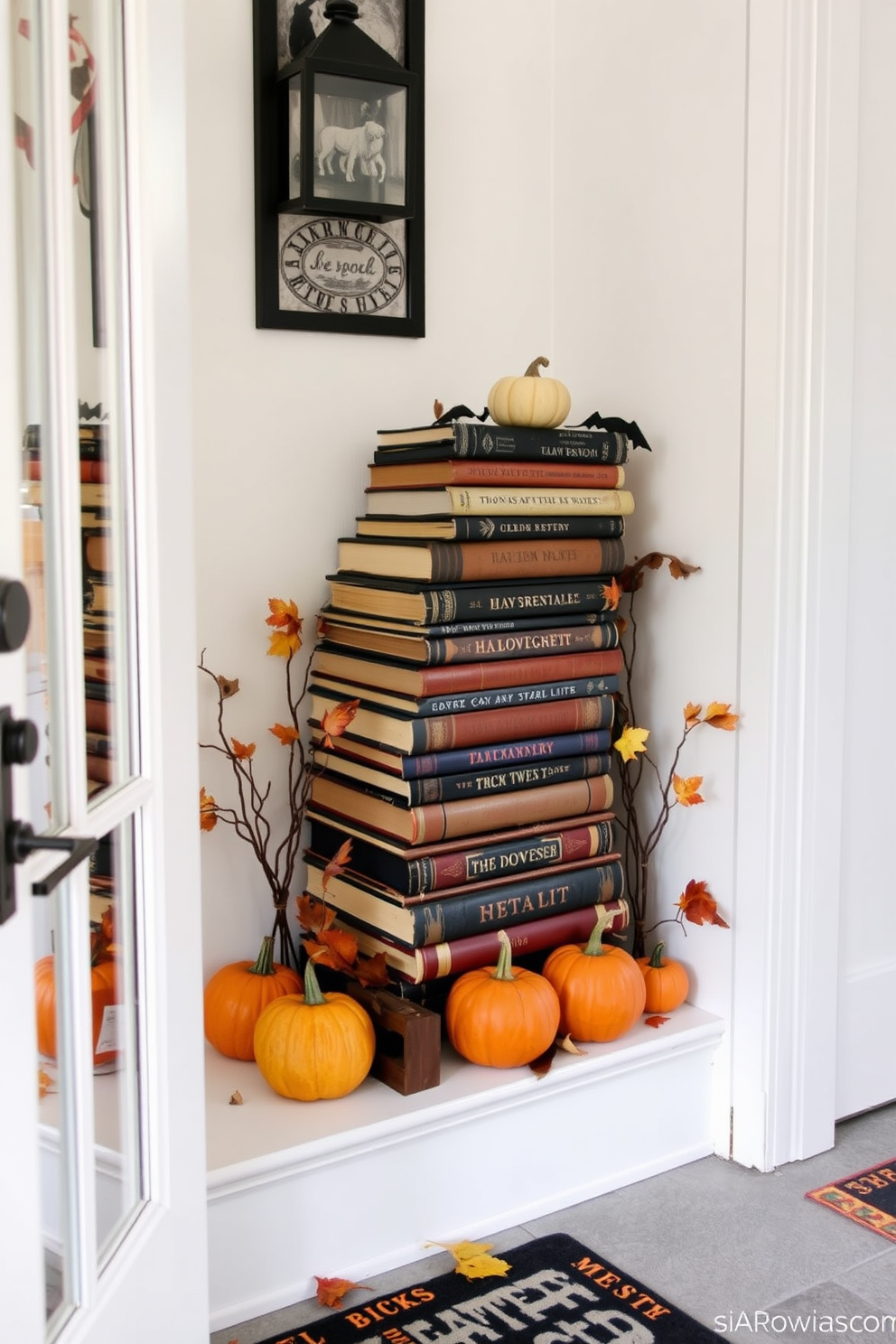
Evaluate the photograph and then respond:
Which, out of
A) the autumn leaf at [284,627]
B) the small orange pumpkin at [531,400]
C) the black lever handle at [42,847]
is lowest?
the black lever handle at [42,847]

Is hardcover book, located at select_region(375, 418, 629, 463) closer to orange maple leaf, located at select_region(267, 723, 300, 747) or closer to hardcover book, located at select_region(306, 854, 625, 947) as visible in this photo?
orange maple leaf, located at select_region(267, 723, 300, 747)

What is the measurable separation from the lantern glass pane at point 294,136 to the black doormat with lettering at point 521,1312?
1.60 meters

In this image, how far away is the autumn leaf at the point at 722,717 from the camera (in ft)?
6.44

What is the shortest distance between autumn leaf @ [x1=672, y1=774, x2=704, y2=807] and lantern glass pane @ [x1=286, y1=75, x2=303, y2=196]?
1.10m

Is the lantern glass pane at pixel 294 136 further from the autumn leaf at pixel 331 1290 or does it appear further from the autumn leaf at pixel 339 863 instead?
the autumn leaf at pixel 331 1290

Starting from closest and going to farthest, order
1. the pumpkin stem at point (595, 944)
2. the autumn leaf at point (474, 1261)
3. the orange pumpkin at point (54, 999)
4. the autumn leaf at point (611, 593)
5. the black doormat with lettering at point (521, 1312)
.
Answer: the orange pumpkin at point (54, 999), the black doormat with lettering at point (521, 1312), the autumn leaf at point (474, 1261), the pumpkin stem at point (595, 944), the autumn leaf at point (611, 593)

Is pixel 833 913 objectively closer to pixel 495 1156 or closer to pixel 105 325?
pixel 495 1156

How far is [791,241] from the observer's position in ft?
6.15

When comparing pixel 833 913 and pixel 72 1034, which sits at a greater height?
pixel 72 1034

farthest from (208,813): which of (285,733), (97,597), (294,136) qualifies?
(294,136)

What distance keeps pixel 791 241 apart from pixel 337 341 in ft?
2.41

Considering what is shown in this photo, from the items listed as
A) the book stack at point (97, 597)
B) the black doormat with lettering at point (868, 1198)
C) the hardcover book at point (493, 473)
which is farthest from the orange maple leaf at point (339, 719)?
the black doormat with lettering at point (868, 1198)

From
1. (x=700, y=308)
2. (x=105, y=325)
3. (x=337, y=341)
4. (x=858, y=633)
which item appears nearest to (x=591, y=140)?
(x=700, y=308)

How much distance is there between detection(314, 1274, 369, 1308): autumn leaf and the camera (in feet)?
5.34
